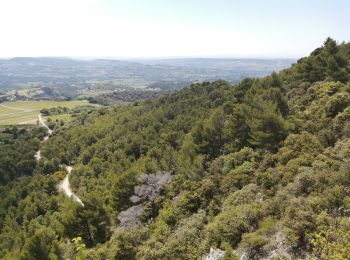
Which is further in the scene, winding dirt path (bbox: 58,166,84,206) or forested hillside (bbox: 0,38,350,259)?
winding dirt path (bbox: 58,166,84,206)

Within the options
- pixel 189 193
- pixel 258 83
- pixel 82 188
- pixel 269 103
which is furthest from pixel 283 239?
pixel 82 188

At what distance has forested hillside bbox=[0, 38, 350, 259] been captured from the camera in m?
21.9

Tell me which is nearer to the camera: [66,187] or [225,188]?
[225,188]

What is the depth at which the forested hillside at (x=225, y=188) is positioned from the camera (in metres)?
21.9

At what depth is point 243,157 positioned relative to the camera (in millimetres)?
41781

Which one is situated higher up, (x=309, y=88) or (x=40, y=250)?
(x=309, y=88)

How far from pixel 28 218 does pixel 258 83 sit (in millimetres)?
48325

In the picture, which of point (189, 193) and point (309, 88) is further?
point (309, 88)

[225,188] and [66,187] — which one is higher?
[225,188]

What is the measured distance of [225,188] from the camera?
3572 centimetres

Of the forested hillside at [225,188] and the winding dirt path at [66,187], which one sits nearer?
the forested hillside at [225,188]

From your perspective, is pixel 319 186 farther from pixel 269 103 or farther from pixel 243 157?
pixel 269 103

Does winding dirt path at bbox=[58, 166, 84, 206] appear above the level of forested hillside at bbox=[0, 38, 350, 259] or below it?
below

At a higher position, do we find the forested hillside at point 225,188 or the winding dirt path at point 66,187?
the forested hillside at point 225,188
